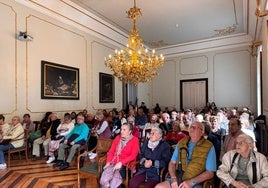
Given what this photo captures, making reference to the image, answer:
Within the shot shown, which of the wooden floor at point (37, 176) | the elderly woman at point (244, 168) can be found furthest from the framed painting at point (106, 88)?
the elderly woman at point (244, 168)

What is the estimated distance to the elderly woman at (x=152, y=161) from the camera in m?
2.64

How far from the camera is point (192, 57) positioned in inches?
450

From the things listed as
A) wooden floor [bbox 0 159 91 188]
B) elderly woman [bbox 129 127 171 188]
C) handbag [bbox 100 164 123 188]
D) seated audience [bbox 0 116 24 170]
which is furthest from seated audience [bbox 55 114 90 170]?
elderly woman [bbox 129 127 171 188]

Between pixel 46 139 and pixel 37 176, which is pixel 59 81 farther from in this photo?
pixel 37 176

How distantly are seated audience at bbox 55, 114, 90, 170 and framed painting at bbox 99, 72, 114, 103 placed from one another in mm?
3564

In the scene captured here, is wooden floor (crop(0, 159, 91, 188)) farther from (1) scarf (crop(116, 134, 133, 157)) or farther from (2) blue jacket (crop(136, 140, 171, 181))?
(2) blue jacket (crop(136, 140, 171, 181))

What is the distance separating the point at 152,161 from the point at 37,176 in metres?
2.42

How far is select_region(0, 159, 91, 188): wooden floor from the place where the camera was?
3.50 meters

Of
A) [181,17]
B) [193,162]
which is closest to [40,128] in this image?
[193,162]

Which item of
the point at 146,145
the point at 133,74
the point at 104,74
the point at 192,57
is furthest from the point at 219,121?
the point at 192,57

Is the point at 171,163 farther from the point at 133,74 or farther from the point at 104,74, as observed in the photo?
the point at 104,74

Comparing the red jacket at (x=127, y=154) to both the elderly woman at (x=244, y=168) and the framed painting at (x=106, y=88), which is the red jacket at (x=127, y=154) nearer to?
the elderly woman at (x=244, y=168)

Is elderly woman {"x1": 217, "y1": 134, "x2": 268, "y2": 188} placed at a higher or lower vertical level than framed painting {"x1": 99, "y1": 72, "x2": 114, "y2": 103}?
lower

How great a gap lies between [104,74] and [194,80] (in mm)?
5265
